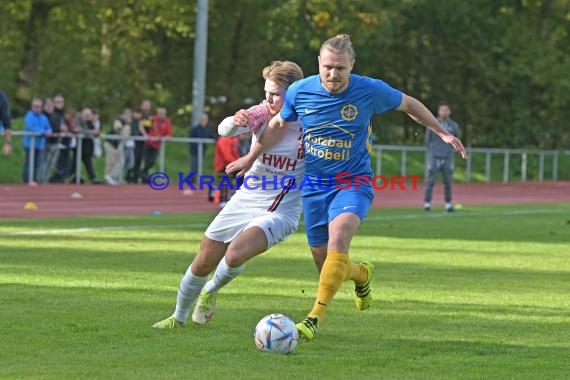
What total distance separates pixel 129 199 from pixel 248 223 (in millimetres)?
19700

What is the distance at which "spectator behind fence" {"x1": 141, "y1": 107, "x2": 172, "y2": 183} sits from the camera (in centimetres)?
3288

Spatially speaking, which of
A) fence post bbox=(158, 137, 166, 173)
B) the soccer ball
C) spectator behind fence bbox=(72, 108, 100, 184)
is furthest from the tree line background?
A: the soccer ball

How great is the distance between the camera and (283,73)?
994cm

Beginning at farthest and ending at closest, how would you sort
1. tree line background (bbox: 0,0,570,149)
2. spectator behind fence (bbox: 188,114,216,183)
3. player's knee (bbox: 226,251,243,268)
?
1. tree line background (bbox: 0,0,570,149)
2. spectator behind fence (bbox: 188,114,216,183)
3. player's knee (bbox: 226,251,243,268)

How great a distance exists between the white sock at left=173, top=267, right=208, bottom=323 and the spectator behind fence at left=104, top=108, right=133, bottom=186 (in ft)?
72.9

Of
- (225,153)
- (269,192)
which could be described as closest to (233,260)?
(269,192)

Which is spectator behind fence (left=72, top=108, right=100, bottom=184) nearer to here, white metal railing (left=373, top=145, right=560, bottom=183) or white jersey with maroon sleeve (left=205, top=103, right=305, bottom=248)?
white metal railing (left=373, top=145, right=560, bottom=183)

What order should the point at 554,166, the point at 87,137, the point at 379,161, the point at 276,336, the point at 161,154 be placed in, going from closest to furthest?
the point at 276,336, the point at 87,137, the point at 161,154, the point at 379,161, the point at 554,166

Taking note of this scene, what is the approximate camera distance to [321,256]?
9875 mm

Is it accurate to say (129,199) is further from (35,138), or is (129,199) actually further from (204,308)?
(204,308)

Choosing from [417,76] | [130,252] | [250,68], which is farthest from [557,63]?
[130,252]

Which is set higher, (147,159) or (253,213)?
(147,159)

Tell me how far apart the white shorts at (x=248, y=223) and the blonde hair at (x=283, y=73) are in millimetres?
893

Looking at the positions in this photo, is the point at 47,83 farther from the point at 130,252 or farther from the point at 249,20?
the point at 130,252
